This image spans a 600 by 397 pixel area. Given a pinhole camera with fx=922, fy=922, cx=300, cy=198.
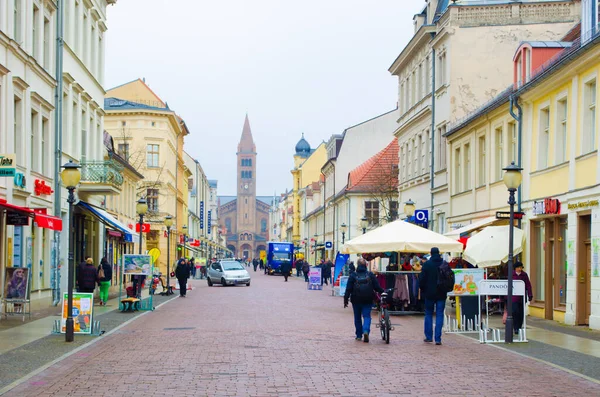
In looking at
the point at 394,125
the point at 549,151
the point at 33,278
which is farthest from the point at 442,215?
the point at 394,125

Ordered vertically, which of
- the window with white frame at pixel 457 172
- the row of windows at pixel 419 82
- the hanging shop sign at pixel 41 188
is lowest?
the hanging shop sign at pixel 41 188

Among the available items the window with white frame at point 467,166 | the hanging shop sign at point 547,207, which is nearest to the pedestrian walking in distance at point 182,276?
the window with white frame at point 467,166

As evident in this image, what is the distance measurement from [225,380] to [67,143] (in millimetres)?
22059

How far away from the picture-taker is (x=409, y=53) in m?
45.7

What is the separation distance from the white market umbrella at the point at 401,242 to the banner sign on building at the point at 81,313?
9.68m

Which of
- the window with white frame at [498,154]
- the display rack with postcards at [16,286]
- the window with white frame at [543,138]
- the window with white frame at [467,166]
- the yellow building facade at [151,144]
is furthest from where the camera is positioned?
the yellow building facade at [151,144]

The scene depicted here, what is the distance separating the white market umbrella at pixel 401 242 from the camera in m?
25.5

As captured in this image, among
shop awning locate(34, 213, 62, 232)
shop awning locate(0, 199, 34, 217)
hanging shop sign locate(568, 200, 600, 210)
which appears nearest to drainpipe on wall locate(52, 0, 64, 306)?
shop awning locate(34, 213, 62, 232)

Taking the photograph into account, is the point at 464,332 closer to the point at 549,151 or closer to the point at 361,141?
the point at 549,151

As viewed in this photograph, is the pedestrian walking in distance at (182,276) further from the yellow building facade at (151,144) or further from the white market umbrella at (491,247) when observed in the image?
the yellow building facade at (151,144)

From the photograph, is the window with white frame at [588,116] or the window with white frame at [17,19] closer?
the window with white frame at [588,116]

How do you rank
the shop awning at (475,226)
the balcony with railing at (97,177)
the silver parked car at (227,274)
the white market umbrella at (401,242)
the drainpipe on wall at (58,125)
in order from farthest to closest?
the silver parked car at (227,274), the balcony with railing at (97,177), the drainpipe on wall at (58,125), the shop awning at (475,226), the white market umbrella at (401,242)

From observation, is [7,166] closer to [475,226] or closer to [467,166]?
[475,226]

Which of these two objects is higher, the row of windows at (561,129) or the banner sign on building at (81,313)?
the row of windows at (561,129)
